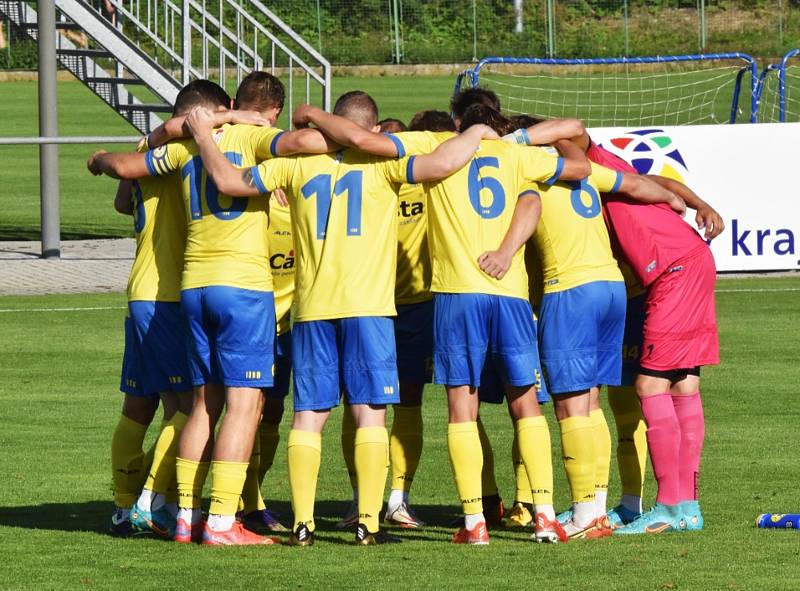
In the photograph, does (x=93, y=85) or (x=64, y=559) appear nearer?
(x=64, y=559)

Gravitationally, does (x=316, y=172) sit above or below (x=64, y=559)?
above

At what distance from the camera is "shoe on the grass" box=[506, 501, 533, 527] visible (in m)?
7.96

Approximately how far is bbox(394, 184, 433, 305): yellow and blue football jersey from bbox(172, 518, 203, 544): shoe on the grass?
1.51 m

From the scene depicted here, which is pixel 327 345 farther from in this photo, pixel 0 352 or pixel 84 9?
pixel 84 9

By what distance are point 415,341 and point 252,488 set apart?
108 centimetres

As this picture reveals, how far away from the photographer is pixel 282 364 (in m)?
7.81

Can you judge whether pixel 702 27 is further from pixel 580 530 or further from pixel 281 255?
pixel 580 530

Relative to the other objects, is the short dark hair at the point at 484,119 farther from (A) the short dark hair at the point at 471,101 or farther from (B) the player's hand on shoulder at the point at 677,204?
(B) the player's hand on shoulder at the point at 677,204

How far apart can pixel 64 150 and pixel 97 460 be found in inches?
1042

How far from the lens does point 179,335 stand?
7.55 metres

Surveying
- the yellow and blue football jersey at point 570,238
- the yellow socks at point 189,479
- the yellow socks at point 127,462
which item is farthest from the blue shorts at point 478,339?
the yellow socks at point 127,462

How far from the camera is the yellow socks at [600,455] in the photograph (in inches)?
300

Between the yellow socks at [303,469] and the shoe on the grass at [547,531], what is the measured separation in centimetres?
101

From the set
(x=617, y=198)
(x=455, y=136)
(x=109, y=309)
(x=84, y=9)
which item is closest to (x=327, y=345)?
(x=455, y=136)
